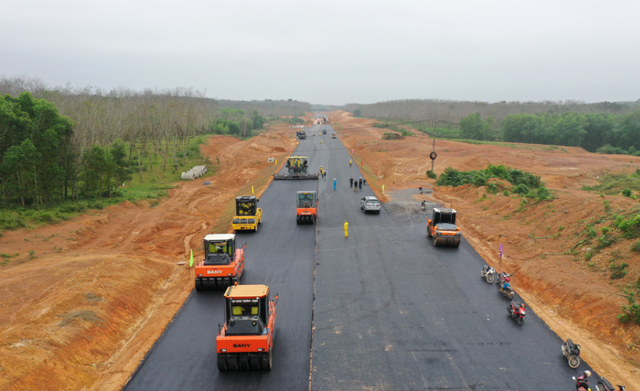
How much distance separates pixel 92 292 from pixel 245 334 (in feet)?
31.1

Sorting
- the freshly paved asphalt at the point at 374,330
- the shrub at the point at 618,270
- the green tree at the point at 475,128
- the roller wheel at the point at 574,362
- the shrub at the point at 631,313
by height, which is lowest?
the freshly paved asphalt at the point at 374,330

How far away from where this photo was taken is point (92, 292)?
17625 millimetres

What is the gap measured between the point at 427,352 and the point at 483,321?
389 cm

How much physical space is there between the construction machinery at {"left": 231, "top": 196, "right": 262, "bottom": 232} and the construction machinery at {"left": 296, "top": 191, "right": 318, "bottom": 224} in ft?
11.4

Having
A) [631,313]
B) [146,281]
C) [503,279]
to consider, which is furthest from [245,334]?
[631,313]

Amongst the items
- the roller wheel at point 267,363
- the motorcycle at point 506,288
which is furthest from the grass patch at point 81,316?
the motorcycle at point 506,288

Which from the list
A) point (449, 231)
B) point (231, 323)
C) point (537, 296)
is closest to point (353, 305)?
point (231, 323)

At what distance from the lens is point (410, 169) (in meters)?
62.3

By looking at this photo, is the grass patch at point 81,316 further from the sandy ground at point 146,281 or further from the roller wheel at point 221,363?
the roller wheel at point 221,363

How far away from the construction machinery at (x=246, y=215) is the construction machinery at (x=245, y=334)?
629 inches

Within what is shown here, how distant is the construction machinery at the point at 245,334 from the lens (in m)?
12.3

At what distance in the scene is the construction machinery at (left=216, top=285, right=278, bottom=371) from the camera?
12312 mm

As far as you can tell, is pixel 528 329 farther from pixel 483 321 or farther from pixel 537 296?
pixel 537 296

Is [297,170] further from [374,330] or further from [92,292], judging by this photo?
[374,330]
